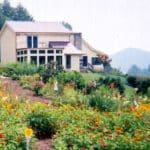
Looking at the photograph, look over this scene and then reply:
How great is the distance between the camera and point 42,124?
12758 mm

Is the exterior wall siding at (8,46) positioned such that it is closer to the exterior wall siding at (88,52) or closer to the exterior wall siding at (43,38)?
the exterior wall siding at (43,38)

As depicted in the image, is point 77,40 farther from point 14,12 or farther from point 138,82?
point 14,12

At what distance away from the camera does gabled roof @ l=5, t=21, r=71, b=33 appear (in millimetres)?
52094

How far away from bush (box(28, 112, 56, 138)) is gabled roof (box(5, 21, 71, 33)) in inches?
1544

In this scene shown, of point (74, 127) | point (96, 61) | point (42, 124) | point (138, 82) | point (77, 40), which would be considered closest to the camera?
point (74, 127)

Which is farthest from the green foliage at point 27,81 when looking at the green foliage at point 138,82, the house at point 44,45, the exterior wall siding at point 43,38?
the exterior wall siding at point 43,38

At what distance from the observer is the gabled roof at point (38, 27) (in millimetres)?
52094

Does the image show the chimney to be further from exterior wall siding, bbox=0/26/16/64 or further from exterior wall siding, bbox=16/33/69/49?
exterior wall siding, bbox=0/26/16/64

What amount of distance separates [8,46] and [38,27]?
3634mm

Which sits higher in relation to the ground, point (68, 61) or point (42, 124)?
point (68, 61)

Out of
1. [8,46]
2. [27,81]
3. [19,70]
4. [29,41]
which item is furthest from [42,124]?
[8,46]

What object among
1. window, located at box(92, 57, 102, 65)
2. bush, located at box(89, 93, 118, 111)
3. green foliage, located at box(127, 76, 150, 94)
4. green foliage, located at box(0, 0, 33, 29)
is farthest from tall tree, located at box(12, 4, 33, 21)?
bush, located at box(89, 93, 118, 111)

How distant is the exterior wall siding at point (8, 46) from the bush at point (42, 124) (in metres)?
38.9

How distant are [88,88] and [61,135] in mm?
13595
